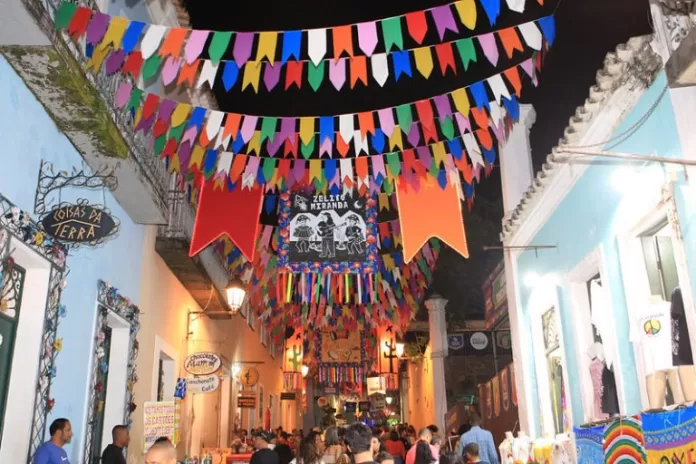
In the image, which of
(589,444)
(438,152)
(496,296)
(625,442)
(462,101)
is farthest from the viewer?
(496,296)

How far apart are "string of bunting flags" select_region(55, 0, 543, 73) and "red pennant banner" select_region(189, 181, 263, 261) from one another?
3.22 meters

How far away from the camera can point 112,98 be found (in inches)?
294

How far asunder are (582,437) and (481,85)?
14.0 feet

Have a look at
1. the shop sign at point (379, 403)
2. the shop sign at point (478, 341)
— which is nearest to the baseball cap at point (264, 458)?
the shop sign at point (478, 341)

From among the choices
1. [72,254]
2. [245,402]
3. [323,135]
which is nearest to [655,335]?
[323,135]

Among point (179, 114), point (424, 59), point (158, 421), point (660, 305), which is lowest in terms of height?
point (158, 421)

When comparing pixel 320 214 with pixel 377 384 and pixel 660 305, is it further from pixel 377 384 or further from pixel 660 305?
pixel 377 384

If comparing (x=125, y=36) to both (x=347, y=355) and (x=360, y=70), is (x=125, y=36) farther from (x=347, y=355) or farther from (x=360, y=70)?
(x=347, y=355)

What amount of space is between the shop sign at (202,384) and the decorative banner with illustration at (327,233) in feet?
8.94

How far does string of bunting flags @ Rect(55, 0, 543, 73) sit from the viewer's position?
6.07 m

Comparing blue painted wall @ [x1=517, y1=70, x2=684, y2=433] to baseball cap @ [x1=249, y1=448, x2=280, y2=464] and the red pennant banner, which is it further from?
the red pennant banner

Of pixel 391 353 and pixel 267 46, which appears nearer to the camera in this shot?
pixel 267 46

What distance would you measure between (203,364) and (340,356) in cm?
1762

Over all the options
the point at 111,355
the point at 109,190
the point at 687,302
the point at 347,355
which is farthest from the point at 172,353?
the point at 347,355
